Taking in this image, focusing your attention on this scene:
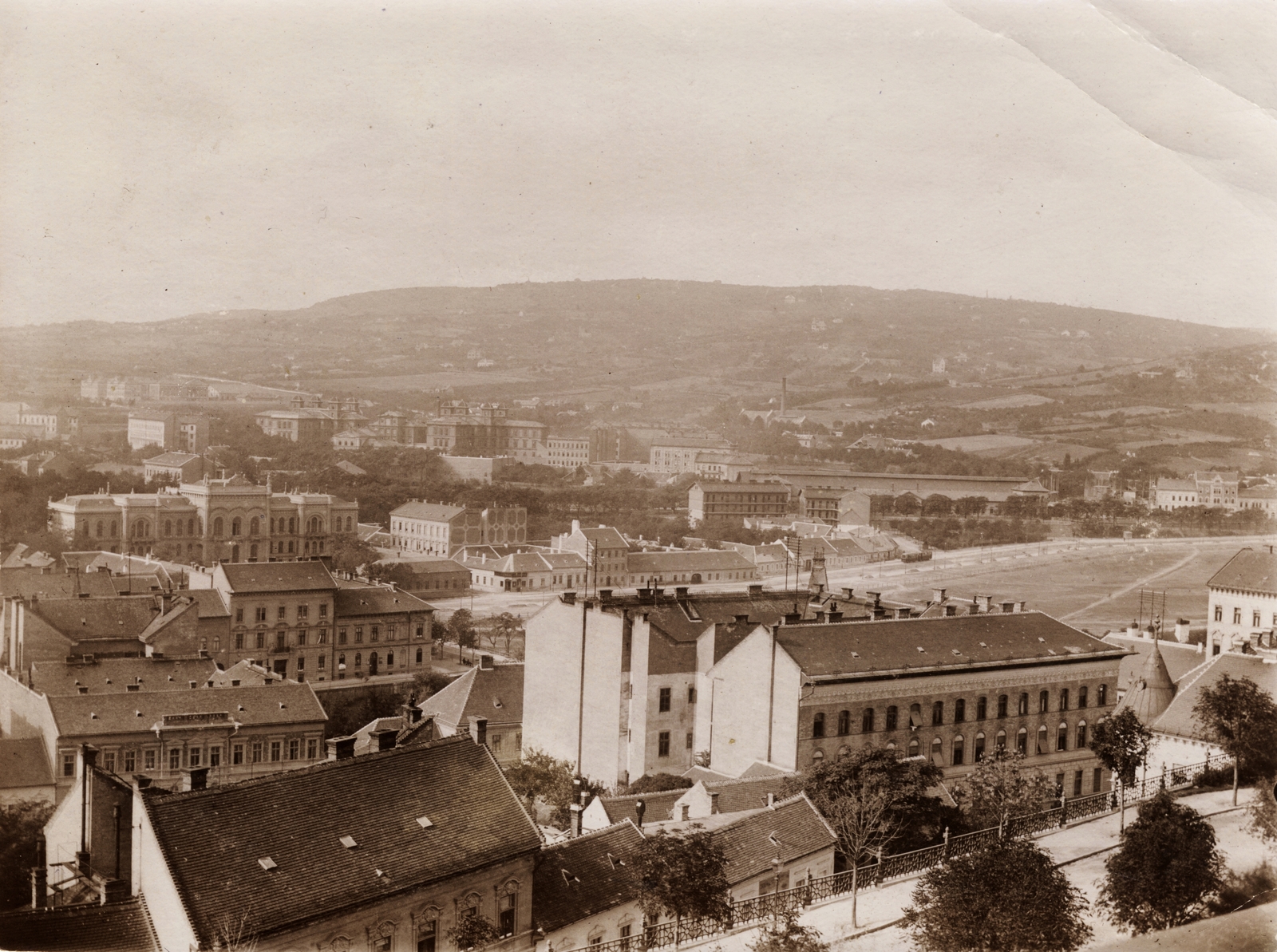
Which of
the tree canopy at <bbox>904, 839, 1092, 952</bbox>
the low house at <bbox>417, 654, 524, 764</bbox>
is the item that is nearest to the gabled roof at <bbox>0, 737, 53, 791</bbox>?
the low house at <bbox>417, 654, 524, 764</bbox>

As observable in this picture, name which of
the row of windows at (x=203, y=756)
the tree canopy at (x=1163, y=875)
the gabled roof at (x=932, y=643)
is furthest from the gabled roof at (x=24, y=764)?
the tree canopy at (x=1163, y=875)

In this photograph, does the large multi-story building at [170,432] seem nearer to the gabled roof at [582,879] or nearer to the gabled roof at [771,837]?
the gabled roof at [582,879]

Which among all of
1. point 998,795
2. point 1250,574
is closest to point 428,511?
point 1250,574

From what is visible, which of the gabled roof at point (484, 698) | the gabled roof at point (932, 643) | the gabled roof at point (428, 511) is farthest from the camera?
the gabled roof at point (428, 511)

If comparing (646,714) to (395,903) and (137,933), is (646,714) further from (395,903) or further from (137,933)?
(137,933)

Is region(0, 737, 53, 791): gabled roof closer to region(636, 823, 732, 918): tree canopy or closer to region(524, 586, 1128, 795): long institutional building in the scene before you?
region(524, 586, 1128, 795): long institutional building

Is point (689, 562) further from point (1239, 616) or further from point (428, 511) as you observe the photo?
point (1239, 616)

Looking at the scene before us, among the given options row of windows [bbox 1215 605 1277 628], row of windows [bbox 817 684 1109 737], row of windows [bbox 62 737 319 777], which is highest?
row of windows [bbox 1215 605 1277 628]
